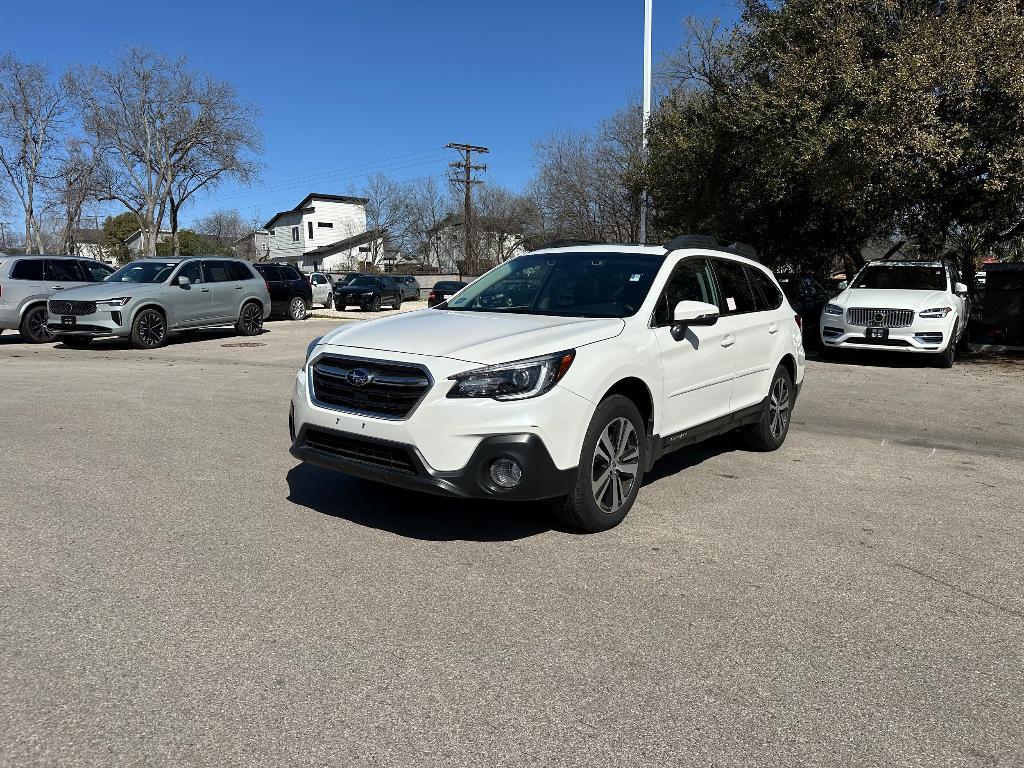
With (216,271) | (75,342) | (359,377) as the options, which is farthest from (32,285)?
(359,377)

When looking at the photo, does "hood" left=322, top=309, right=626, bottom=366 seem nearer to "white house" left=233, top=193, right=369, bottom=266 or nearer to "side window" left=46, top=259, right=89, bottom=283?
"side window" left=46, top=259, right=89, bottom=283

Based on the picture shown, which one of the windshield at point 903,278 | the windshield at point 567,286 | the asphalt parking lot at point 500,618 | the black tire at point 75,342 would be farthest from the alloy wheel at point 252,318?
the windshield at point 567,286

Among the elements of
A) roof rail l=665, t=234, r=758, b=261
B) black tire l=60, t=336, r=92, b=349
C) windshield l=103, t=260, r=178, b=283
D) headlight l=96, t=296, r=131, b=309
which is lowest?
black tire l=60, t=336, r=92, b=349

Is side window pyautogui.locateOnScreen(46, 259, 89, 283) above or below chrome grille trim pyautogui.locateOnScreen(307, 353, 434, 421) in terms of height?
above

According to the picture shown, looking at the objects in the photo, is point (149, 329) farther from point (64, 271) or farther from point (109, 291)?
point (64, 271)

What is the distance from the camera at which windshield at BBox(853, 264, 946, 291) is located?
14133 mm

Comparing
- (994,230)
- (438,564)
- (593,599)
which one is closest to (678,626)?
(593,599)

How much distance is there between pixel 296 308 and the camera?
2420 centimetres

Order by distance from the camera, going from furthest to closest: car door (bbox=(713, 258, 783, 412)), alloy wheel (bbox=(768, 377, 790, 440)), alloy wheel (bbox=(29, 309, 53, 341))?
1. alloy wheel (bbox=(29, 309, 53, 341))
2. alloy wheel (bbox=(768, 377, 790, 440))
3. car door (bbox=(713, 258, 783, 412))

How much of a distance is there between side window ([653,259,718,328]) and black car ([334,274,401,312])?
25706 mm

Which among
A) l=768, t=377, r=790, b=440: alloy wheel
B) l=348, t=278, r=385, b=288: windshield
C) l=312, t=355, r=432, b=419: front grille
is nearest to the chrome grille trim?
l=312, t=355, r=432, b=419: front grille

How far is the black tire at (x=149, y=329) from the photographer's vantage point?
1480 centimetres

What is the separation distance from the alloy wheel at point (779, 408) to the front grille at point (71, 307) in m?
12.5

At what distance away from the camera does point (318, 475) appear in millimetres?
5879
